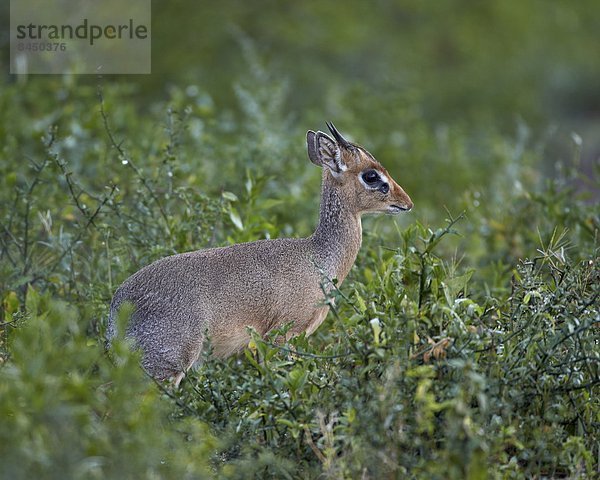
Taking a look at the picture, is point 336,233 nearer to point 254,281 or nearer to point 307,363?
point 254,281

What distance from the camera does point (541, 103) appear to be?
1900cm

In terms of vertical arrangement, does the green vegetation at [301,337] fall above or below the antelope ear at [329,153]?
below

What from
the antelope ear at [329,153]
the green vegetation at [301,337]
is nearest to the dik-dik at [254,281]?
the antelope ear at [329,153]

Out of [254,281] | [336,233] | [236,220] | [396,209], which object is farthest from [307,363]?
[236,220]

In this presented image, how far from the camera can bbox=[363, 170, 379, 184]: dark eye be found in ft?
20.8

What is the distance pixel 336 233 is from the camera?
6.28 meters

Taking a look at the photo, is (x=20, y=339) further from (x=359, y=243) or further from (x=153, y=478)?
(x=359, y=243)

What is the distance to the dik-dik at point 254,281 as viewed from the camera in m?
5.43

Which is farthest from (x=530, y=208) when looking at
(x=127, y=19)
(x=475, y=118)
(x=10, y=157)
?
(x=475, y=118)

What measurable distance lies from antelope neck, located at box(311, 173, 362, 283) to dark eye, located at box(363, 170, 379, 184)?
17 centimetres

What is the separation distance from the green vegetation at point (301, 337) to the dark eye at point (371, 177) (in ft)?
1.52

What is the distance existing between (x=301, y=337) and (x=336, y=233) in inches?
44.0

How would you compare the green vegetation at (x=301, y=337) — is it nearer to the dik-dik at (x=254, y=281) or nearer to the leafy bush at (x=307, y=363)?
the leafy bush at (x=307, y=363)

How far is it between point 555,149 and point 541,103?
7.10ft
